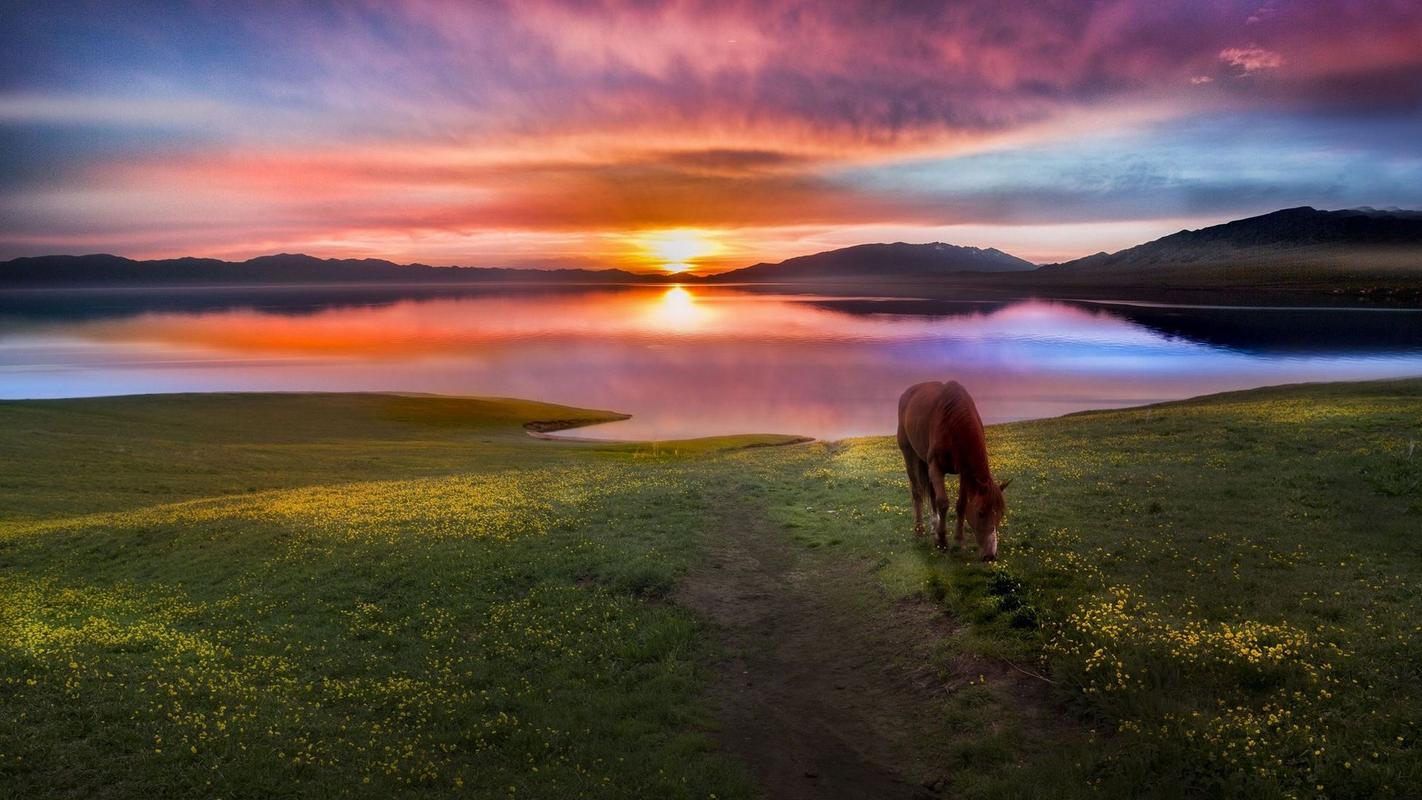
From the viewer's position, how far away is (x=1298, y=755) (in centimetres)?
925

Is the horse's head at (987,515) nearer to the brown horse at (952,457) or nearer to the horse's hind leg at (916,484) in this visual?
the brown horse at (952,457)

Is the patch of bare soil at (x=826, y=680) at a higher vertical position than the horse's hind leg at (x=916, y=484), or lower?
lower

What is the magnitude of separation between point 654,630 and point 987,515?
765cm

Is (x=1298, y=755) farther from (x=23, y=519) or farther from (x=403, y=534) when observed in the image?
(x=23, y=519)

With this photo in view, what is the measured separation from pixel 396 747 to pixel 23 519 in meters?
28.5

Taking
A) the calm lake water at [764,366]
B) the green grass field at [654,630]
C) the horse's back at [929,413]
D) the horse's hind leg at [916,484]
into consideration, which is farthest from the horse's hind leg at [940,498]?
the calm lake water at [764,366]

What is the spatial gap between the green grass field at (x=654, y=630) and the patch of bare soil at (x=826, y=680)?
1.57ft

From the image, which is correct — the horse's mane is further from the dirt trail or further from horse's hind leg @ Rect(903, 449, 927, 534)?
the dirt trail

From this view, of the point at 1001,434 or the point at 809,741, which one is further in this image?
the point at 1001,434

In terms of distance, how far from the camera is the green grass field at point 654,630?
10133 mm

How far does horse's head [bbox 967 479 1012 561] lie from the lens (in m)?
15.9

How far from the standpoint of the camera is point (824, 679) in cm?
1370

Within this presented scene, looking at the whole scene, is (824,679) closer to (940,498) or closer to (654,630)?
(654,630)

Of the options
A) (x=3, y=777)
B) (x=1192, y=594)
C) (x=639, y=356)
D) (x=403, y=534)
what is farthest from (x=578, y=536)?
(x=639, y=356)
